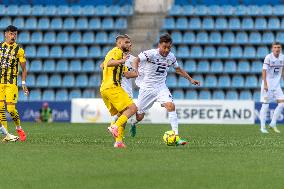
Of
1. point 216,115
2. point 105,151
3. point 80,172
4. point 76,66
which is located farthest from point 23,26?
point 80,172

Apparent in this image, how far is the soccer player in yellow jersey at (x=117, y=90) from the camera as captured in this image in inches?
506

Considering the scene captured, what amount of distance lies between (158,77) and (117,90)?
42.9 inches

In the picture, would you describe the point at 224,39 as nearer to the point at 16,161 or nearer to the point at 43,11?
the point at 43,11

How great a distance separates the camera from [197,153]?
1148 centimetres

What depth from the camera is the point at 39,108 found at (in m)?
31.1

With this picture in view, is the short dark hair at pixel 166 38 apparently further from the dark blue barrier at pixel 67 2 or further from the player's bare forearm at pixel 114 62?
the dark blue barrier at pixel 67 2

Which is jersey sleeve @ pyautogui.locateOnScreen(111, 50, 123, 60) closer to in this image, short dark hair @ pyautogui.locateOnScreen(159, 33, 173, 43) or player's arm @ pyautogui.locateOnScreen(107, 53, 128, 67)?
player's arm @ pyautogui.locateOnScreen(107, 53, 128, 67)

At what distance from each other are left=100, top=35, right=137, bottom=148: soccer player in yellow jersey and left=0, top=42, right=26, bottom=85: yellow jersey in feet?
5.96

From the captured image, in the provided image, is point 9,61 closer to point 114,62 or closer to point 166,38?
point 114,62

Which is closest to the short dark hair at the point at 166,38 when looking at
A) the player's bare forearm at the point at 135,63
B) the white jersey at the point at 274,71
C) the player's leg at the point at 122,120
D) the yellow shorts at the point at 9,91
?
the player's bare forearm at the point at 135,63

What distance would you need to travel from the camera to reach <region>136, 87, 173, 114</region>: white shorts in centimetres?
1380

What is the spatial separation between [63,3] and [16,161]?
89.0 ft

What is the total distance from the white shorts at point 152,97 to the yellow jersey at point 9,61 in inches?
88.3

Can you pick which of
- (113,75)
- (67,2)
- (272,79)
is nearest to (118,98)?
(113,75)
